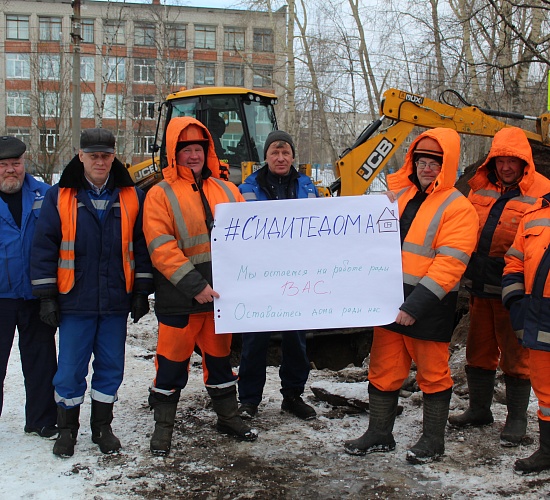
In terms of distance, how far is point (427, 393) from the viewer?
13.1 ft

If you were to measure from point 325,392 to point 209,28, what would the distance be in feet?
125

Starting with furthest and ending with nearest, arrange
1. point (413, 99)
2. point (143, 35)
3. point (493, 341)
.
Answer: point (143, 35) → point (413, 99) → point (493, 341)

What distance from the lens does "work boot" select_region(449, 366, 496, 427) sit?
456cm

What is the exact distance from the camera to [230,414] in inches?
173

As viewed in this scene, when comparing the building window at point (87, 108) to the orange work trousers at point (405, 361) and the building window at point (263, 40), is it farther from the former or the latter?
the orange work trousers at point (405, 361)

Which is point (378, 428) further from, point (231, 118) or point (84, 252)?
point (231, 118)

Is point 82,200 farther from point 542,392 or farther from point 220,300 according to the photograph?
point 542,392

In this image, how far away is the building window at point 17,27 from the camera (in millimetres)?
39469

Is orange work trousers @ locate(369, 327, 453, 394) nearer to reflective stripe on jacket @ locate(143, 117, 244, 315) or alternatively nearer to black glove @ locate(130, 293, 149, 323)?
reflective stripe on jacket @ locate(143, 117, 244, 315)

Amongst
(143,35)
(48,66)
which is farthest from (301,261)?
(143,35)

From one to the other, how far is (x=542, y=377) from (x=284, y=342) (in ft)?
6.16

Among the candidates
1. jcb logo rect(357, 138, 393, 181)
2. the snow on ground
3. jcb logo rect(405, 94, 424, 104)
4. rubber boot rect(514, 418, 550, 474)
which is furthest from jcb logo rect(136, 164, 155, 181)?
rubber boot rect(514, 418, 550, 474)

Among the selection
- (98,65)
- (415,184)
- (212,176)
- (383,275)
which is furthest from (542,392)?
(98,65)

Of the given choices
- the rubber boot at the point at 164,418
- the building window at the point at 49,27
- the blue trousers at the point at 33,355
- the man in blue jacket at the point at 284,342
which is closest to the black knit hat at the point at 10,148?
the blue trousers at the point at 33,355
